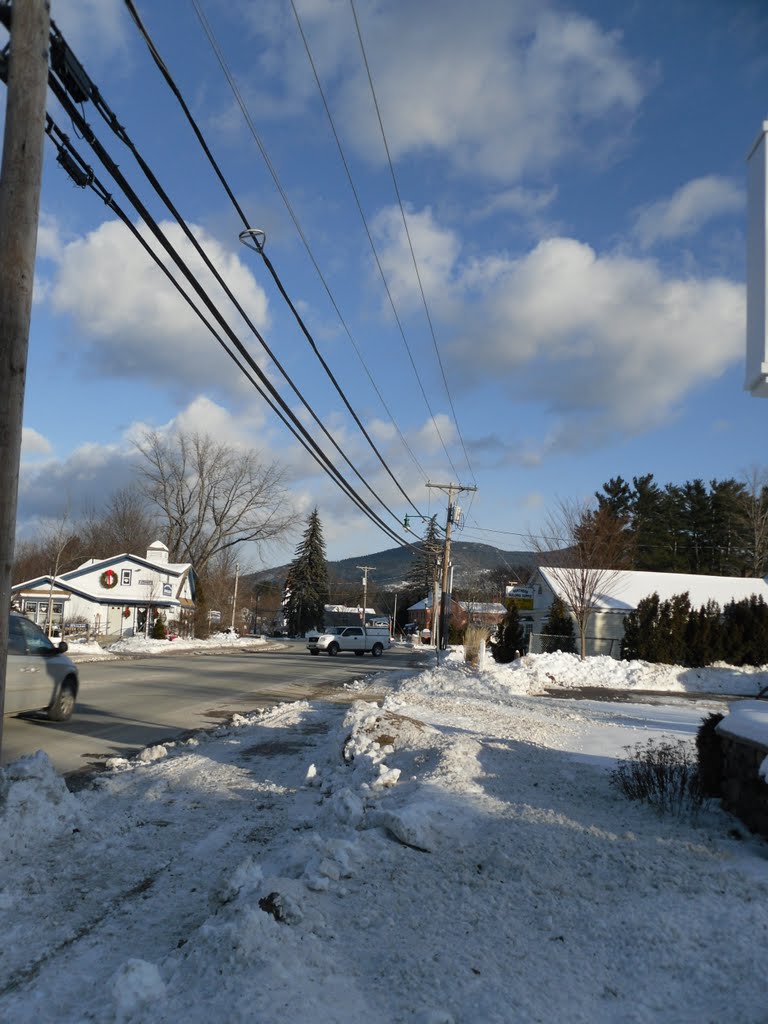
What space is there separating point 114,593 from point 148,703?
40113 mm

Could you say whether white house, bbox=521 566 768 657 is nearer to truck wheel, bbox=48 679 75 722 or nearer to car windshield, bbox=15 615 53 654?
truck wheel, bbox=48 679 75 722

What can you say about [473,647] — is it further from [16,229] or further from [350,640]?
[16,229]

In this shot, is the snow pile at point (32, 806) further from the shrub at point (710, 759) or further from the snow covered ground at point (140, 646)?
the snow covered ground at point (140, 646)

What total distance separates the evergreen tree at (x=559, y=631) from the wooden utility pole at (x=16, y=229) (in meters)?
31.8

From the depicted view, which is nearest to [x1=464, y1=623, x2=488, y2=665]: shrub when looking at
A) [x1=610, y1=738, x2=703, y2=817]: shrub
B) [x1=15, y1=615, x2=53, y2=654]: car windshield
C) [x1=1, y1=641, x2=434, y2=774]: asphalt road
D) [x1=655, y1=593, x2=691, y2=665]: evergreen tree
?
[x1=1, y1=641, x2=434, y2=774]: asphalt road

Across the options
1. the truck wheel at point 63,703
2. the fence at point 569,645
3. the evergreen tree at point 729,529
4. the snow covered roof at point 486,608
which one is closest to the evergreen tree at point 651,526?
the evergreen tree at point 729,529

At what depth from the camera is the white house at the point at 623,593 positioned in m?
37.8

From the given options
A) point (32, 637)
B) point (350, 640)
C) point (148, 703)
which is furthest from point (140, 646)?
point (32, 637)

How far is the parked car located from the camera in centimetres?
1112

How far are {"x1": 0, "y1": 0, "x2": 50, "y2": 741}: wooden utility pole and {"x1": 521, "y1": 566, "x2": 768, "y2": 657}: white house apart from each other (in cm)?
3066

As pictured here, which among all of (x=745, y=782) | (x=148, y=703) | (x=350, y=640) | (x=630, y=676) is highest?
(x=745, y=782)

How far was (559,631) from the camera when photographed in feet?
119

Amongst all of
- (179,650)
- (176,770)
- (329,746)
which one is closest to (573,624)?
(179,650)

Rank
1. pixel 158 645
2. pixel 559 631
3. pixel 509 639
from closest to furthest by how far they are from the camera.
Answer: pixel 509 639
pixel 559 631
pixel 158 645
